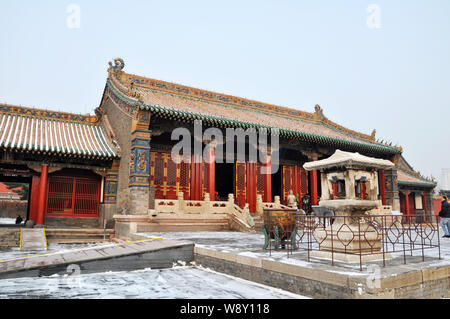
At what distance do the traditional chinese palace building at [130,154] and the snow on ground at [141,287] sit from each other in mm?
6144

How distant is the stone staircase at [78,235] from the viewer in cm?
1217

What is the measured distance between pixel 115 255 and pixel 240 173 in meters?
10.7

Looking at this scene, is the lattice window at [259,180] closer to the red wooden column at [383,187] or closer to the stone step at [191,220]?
the stone step at [191,220]

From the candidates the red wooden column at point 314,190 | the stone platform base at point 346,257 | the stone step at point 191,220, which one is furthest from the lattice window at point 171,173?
the stone platform base at point 346,257

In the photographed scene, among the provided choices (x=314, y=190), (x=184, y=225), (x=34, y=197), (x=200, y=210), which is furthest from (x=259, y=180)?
(x=34, y=197)

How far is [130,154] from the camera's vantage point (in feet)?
42.2

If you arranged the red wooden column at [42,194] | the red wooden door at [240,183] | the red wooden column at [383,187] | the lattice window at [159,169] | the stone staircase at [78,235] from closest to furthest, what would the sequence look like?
the stone staircase at [78,235]
the red wooden column at [42,194]
the lattice window at [159,169]
the red wooden door at [240,183]
the red wooden column at [383,187]

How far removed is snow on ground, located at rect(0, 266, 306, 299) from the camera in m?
4.59

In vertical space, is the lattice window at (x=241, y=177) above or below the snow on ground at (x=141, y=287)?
above

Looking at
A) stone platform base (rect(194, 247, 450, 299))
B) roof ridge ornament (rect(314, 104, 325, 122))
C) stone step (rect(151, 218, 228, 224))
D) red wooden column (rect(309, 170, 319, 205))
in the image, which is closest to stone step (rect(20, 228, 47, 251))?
stone step (rect(151, 218, 228, 224))

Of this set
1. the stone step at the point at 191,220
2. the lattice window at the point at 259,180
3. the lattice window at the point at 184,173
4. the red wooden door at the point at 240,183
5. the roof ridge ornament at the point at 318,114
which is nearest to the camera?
the stone step at the point at 191,220

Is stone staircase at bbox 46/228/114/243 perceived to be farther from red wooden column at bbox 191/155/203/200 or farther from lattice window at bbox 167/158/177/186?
red wooden column at bbox 191/155/203/200

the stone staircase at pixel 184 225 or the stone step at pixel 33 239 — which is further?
the stone staircase at pixel 184 225

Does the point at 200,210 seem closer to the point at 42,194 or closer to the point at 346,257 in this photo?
the point at 42,194
